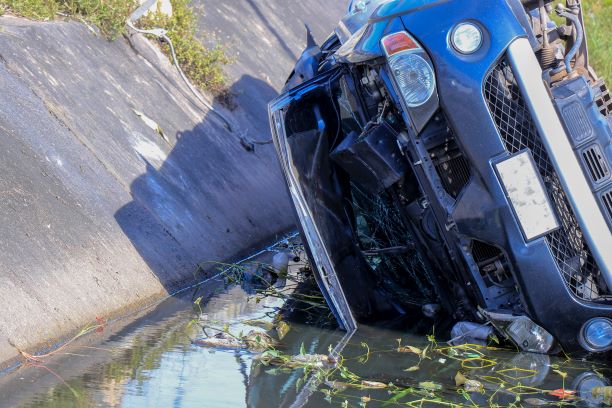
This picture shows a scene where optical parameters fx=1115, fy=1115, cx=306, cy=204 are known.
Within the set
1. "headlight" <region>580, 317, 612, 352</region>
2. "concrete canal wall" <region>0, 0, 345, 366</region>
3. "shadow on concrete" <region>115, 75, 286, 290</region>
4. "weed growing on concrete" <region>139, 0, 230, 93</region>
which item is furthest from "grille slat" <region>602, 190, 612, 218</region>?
"weed growing on concrete" <region>139, 0, 230, 93</region>

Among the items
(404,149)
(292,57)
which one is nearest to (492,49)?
(404,149)

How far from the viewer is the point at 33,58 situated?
27.5 feet

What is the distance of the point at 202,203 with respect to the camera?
865 centimetres

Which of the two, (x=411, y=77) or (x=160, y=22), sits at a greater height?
(x=160, y=22)

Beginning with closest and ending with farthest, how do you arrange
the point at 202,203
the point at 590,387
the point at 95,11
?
the point at 590,387
the point at 202,203
the point at 95,11

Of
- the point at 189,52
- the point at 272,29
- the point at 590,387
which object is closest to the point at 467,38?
the point at 590,387

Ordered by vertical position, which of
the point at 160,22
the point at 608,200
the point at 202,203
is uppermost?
the point at 160,22

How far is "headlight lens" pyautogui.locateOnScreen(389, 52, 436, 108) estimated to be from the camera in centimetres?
550

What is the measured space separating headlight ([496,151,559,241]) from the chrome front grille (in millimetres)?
67

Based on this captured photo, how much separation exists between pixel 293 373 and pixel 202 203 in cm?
342

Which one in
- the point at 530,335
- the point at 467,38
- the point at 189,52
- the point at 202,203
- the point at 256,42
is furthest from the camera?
the point at 256,42

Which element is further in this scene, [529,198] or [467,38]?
[467,38]

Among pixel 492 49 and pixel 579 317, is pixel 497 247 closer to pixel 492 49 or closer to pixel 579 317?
pixel 579 317

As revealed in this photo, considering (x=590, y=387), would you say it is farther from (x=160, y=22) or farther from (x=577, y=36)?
(x=160, y=22)
